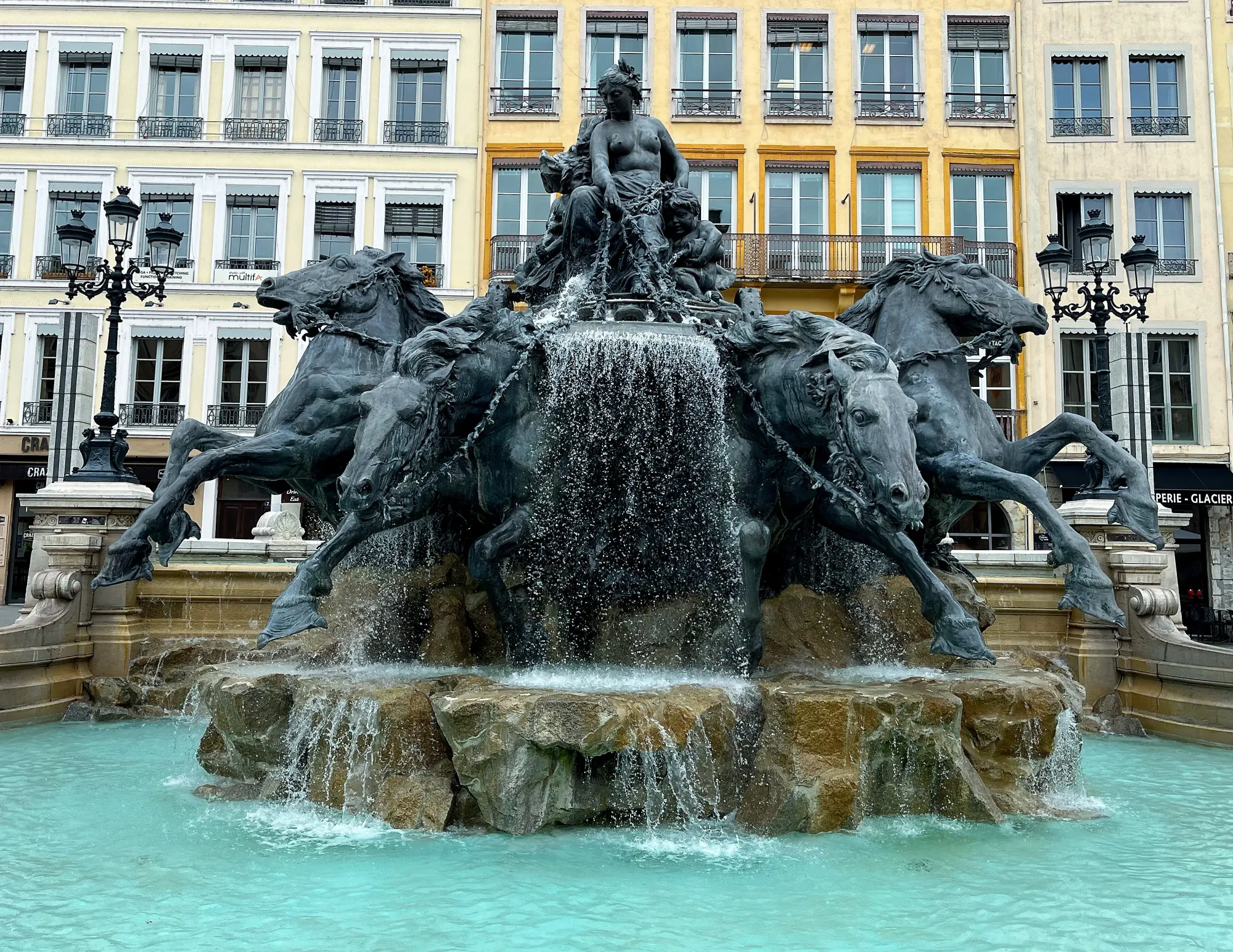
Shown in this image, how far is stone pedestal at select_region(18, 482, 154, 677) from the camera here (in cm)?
1012

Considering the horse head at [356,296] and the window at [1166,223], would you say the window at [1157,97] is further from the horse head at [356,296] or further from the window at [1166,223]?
the horse head at [356,296]

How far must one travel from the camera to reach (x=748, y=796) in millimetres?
5461

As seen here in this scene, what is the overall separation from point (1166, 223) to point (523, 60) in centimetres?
1776

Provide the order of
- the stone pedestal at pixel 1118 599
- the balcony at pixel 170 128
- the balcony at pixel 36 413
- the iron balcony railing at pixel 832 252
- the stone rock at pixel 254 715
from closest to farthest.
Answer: the stone rock at pixel 254 715 < the stone pedestal at pixel 1118 599 < the iron balcony railing at pixel 832 252 < the balcony at pixel 36 413 < the balcony at pixel 170 128

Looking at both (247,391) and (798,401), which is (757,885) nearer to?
(798,401)

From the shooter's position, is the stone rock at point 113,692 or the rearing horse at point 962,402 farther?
the stone rock at point 113,692

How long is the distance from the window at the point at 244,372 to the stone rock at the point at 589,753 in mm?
23766

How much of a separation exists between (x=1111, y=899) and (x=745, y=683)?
7.01 ft

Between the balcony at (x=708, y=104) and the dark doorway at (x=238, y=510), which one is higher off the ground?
the balcony at (x=708, y=104)

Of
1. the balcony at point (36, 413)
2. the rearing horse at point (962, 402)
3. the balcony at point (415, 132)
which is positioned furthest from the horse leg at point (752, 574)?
the balcony at point (36, 413)

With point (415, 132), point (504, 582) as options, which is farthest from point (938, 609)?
point (415, 132)

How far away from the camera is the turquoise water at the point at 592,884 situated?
12.9ft

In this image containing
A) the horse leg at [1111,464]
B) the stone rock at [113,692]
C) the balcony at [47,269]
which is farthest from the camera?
the balcony at [47,269]

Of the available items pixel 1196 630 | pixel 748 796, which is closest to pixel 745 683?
pixel 748 796
